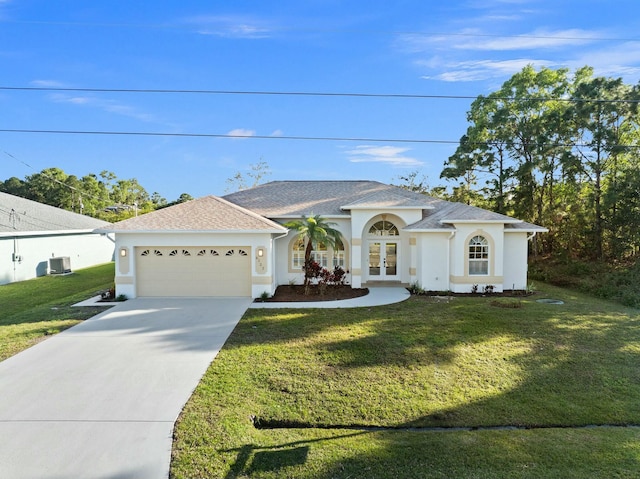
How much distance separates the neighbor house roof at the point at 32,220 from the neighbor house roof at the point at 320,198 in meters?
12.3

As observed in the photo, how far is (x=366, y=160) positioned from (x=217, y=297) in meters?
19.1

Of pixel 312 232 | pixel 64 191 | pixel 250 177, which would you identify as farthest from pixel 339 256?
pixel 64 191

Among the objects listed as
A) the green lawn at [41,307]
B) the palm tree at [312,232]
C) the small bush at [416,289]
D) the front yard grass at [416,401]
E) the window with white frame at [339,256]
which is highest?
the palm tree at [312,232]

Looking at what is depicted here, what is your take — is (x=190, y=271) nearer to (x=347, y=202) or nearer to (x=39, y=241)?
(x=347, y=202)

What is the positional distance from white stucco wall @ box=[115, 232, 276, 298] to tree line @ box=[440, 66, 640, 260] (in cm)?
1424

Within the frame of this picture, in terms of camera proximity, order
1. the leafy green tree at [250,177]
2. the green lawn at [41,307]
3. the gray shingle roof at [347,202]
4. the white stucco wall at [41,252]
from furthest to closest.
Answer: the leafy green tree at [250,177] → the white stucco wall at [41,252] → the gray shingle roof at [347,202] → the green lawn at [41,307]

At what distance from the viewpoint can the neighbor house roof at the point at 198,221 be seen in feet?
45.7

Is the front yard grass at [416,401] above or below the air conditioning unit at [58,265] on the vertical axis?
below

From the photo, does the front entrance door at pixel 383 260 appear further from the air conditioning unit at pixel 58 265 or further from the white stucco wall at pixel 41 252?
the air conditioning unit at pixel 58 265

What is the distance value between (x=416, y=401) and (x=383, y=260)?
11.2 metres

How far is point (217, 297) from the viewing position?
1448 centimetres

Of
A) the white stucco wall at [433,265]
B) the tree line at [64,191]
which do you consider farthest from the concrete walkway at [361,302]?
the tree line at [64,191]

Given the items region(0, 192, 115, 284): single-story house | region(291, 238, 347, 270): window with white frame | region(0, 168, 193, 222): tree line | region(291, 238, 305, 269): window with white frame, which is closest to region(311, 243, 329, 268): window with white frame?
region(291, 238, 347, 270): window with white frame

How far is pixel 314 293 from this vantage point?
15406 millimetres
